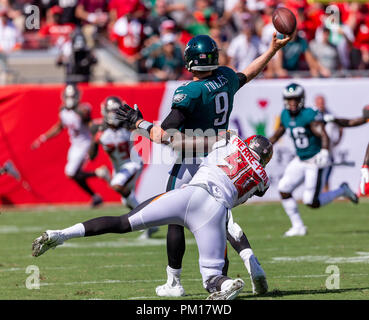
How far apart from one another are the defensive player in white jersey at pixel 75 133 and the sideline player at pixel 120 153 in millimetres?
1906

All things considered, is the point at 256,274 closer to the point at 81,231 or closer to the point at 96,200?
the point at 81,231

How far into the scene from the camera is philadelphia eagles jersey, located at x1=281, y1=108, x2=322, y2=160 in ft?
36.2

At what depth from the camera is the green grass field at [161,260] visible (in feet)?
21.8

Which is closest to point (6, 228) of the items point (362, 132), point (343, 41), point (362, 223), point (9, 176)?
point (9, 176)

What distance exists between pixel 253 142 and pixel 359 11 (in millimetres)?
10817

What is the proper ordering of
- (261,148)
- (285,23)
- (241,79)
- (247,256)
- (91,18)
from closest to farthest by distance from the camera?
(261,148) → (247,256) → (241,79) → (285,23) → (91,18)

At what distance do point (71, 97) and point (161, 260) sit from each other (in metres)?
5.96

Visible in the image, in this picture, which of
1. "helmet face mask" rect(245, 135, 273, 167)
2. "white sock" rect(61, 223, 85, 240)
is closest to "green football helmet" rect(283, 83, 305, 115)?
"helmet face mask" rect(245, 135, 273, 167)

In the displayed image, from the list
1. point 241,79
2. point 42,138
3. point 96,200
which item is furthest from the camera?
point 42,138

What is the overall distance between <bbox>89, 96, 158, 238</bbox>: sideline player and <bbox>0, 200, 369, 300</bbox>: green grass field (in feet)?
1.90

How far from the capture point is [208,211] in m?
5.83

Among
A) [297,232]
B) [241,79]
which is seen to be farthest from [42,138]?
[241,79]

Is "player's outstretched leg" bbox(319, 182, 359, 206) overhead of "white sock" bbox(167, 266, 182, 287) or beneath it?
beneath

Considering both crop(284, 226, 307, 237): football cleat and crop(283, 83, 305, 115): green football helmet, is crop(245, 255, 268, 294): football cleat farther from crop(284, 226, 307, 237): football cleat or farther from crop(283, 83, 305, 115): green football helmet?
crop(283, 83, 305, 115): green football helmet
